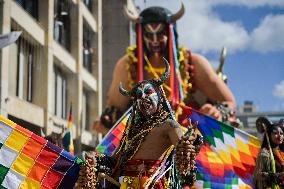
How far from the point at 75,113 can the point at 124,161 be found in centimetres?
1658

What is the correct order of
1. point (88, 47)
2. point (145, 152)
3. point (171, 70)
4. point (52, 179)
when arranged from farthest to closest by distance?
point (88, 47) → point (171, 70) → point (52, 179) → point (145, 152)

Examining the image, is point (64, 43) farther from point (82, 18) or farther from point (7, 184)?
point (7, 184)

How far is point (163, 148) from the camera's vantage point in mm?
4316

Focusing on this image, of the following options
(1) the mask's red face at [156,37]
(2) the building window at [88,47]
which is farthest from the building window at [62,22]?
(1) the mask's red face at [156,37]

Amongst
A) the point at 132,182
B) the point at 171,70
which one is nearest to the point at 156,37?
the point at 171,70

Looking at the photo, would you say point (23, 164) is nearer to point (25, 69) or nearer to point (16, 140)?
A: point (16, 140)

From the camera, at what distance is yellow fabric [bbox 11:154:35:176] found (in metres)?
4.55

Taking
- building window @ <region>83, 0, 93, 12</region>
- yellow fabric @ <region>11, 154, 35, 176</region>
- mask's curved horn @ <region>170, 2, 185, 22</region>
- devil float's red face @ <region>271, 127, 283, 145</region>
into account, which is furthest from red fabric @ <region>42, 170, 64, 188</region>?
building window @ <region>83, 0, 93, 12</region>

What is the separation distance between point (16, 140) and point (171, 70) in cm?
439

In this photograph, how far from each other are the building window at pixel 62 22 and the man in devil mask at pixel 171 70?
33.9ft

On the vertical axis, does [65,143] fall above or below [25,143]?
above

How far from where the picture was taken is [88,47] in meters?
24.2

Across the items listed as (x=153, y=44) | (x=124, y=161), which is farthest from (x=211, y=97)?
(x=124, y=161)

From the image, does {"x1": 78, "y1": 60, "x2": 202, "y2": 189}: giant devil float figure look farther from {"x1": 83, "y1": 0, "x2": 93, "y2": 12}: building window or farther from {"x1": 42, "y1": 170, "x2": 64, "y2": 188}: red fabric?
{"x1": 83, "y1": 0, "x2": 93, "y2": 12}: building window
